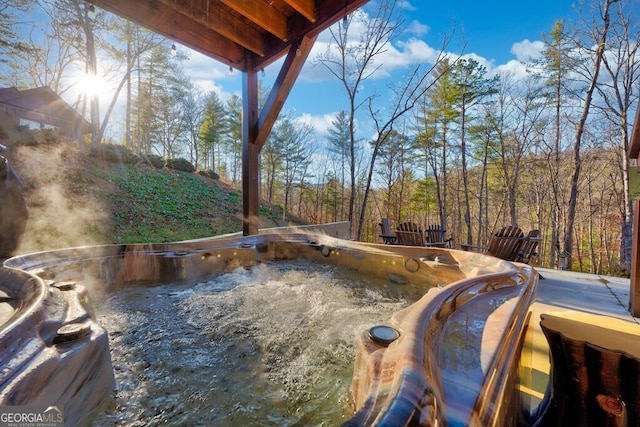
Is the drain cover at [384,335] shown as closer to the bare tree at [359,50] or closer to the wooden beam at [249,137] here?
the wooden beam at [249,137]

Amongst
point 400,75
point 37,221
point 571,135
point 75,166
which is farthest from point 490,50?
point 75,166

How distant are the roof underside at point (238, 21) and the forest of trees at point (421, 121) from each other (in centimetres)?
75

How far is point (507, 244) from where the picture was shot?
326 centimetres

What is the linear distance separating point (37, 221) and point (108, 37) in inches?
310

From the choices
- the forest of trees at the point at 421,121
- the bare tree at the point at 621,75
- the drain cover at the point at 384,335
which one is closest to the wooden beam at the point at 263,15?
the forest of trees at the point at 421,121

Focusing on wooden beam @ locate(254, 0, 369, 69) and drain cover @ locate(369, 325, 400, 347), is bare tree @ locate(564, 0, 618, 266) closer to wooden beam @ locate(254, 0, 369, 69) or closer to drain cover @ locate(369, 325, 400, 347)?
wooden beam @ locate(254, 0, 369, 69)

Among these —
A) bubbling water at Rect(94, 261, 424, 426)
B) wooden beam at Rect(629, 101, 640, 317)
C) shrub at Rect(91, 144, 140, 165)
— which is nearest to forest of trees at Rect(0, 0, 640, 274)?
shrub at Rect(91, 144, 140, 165)

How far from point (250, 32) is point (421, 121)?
29.9 feet

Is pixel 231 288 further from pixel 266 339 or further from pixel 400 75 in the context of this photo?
pixel 400 75

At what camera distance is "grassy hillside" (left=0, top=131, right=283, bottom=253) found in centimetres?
575

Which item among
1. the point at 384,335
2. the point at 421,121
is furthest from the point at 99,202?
the point at 421,121

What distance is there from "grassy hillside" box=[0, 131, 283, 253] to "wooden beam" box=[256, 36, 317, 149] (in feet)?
12.4

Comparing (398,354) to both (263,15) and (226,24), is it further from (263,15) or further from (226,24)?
(226,24)

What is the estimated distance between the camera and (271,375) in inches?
48.4
